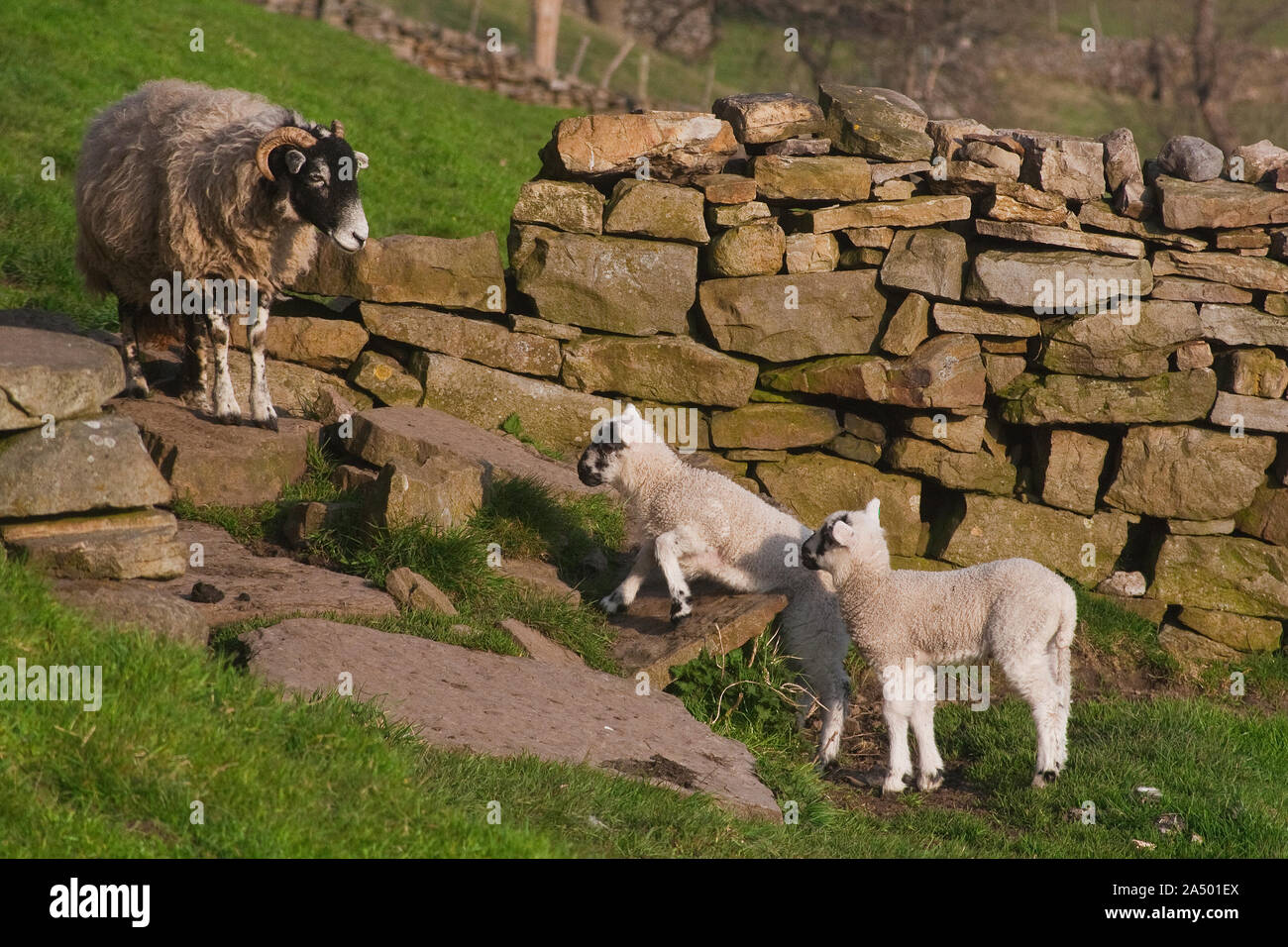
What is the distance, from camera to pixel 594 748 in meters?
5.88

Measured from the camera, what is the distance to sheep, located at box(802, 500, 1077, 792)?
683 cm

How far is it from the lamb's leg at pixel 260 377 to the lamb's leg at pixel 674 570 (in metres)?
2.71

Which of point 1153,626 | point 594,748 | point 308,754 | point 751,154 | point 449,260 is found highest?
point 751,154

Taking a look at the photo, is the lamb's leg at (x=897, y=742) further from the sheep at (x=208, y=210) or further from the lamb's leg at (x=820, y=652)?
the sheep at (x=208, y=210)

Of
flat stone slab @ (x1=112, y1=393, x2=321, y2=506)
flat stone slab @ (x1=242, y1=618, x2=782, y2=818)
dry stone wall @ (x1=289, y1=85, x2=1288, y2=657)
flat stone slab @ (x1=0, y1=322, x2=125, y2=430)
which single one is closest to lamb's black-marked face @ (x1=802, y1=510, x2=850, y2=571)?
flat stone slab @ (x1=242, y1=618, x2=782, y2=818)

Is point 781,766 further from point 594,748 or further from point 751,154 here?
point 751,154

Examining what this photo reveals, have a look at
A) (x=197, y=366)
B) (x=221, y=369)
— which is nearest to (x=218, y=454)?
(x=221, y=369)

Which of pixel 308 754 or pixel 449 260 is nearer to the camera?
pixel 308 754

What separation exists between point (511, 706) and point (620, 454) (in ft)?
7.41

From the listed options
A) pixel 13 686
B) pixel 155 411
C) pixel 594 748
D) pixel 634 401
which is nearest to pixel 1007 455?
pixel 634 401

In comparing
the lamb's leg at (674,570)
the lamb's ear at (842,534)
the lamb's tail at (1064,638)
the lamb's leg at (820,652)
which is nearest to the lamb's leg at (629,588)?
the lamb's leg at (674,570)

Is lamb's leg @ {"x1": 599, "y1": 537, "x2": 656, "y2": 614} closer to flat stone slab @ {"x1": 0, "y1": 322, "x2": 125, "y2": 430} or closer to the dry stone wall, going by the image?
the dry stone wall

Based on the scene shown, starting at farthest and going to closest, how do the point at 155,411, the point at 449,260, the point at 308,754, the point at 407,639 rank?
1. the point at 449,260
2. the point at 155,411
3. the point at 407,639
4. the point at 308,754

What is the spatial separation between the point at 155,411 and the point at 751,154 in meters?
4.94
